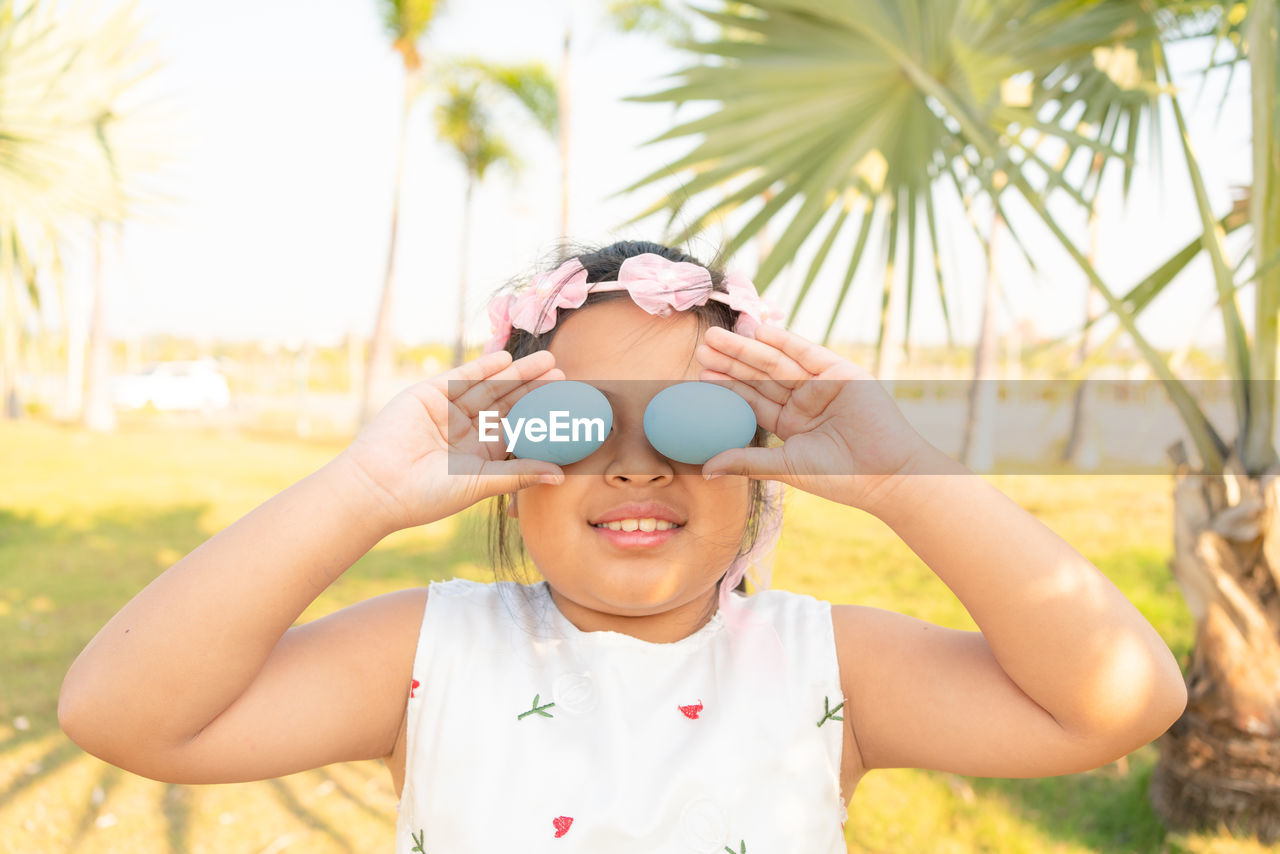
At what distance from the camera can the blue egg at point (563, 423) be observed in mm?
1344

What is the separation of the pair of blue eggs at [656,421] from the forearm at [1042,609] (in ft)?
0.90

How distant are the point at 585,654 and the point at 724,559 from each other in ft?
0.94

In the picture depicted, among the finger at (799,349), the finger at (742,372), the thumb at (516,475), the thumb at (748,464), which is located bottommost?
the thumb at (516,475)

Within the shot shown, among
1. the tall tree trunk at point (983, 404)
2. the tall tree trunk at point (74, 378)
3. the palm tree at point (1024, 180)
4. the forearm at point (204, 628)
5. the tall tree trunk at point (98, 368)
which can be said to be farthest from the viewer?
the tall tree trunk at point (74, 378)

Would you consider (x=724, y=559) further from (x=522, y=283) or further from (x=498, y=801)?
(x=522, y=283)

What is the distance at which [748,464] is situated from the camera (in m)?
1.35

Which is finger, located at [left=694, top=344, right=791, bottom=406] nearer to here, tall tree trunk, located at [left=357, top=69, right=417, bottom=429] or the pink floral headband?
the pink floral headband

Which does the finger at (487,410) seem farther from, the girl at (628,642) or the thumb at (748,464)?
the thumb at (748,464)

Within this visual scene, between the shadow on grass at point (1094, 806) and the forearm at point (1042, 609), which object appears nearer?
the forearm at point (1042, 609)

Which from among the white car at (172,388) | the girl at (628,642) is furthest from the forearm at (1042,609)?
the white car at (172,388)

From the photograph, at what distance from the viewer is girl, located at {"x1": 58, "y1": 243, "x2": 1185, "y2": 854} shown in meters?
1.24

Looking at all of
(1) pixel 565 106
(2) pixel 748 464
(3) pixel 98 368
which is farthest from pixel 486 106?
(2) pixel 748 464

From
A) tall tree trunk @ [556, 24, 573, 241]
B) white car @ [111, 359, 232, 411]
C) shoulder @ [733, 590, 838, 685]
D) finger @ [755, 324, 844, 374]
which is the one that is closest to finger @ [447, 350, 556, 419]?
finger @ [755, 324, 844, 374]

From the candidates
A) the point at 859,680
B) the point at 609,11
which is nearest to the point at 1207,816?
the point at 859,680
